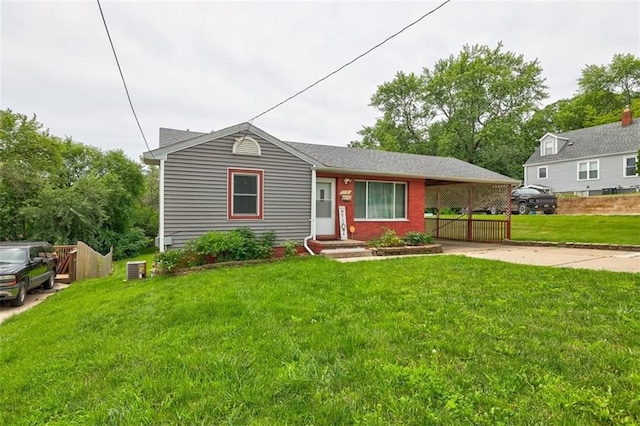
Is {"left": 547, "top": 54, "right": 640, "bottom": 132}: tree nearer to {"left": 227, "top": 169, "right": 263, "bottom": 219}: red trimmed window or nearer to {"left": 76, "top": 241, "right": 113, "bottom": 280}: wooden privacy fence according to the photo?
{"left": 227, "top": 169, "right": 263, "bottom": 219}: red trimmed window

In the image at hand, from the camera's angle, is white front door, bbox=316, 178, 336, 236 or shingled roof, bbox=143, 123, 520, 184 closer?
shingled roof, bbox=143, 123, 520, 184

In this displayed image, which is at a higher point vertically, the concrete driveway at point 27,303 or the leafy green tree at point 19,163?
the leafy green tree at point 19,163

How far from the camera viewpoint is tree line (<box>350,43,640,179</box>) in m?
32.8

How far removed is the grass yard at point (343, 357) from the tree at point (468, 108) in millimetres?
29985

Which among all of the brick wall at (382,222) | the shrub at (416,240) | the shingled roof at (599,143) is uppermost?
the shingled roof at (599,143)

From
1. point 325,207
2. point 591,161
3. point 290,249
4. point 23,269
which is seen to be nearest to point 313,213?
point 325,207

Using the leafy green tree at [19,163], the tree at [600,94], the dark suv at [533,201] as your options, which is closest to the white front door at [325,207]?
the dark suv at [533,201]

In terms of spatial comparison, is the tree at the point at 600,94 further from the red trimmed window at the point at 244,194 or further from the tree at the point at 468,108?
the red trimmed window at the point at 244,194

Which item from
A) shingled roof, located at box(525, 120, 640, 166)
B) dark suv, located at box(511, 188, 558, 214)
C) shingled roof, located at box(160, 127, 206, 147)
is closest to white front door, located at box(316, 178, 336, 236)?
shingled roof, located at box(160, 127, 206, 147)

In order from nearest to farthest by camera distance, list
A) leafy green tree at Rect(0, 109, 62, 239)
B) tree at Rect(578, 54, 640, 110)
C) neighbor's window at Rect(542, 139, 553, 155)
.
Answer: leafy green tree at Rect(0, 109, 62, 239) → neighbor's window at Rect(542, 139, 553, 155) → tree at Rect(578, 54, 640, 110)

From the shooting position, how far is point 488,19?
23.4 feet

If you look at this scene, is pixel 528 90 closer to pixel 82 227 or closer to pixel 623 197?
pixel 623 197

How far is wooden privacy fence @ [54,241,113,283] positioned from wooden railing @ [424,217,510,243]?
15261 mm

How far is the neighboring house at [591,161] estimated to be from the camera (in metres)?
21.4
